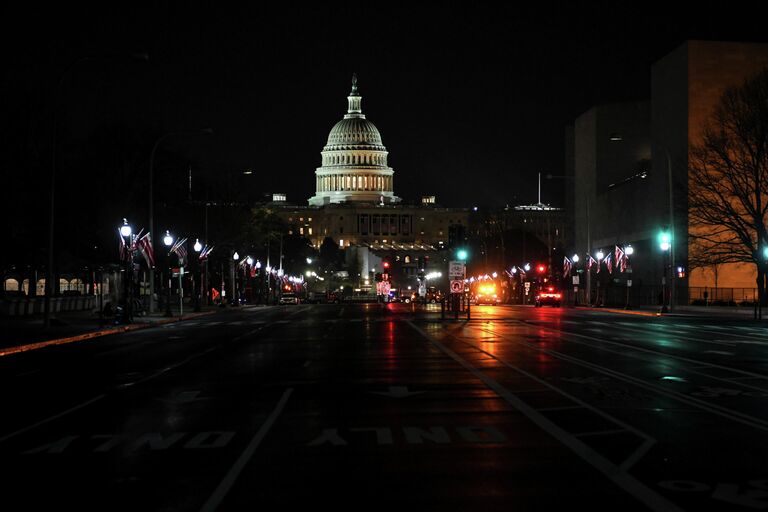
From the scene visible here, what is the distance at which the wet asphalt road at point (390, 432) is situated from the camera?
9875mm

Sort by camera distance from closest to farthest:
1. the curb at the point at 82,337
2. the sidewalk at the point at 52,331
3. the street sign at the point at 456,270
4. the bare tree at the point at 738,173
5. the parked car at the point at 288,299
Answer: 1. the curb at the point at 82,337
2. the sidewalk at the point at 52,331
3. the street sign at the point at 456,270
4. the bare tree at the point at 738,173
5. the parked car at the point at 288,299

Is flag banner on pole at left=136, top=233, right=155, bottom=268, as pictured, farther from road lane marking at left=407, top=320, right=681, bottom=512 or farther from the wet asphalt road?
road lane marking at left=407, top=320, right=681, bottom=512

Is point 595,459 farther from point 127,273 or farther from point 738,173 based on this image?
point 738,173

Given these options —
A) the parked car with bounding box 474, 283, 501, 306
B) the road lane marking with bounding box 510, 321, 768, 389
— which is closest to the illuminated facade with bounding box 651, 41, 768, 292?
the parked car with bounding box 474, 283, 501, 306

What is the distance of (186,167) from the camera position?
85.6 meters

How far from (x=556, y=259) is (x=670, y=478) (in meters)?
145

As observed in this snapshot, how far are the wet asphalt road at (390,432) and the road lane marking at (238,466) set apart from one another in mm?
28

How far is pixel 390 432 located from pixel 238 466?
287 cm

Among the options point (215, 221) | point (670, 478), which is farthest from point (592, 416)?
point (215, 221)

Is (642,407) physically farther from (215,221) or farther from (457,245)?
(215,221)

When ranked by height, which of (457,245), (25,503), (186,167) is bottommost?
(25,503)

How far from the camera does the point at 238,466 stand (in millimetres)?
11297

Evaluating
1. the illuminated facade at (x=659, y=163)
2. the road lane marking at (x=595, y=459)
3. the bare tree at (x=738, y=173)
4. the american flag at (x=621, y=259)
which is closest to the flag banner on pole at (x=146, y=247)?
the illuminated facade at (x=659, y=163)

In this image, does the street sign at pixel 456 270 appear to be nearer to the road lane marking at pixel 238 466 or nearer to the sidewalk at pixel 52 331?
the sidewalk at pixel 52 331
